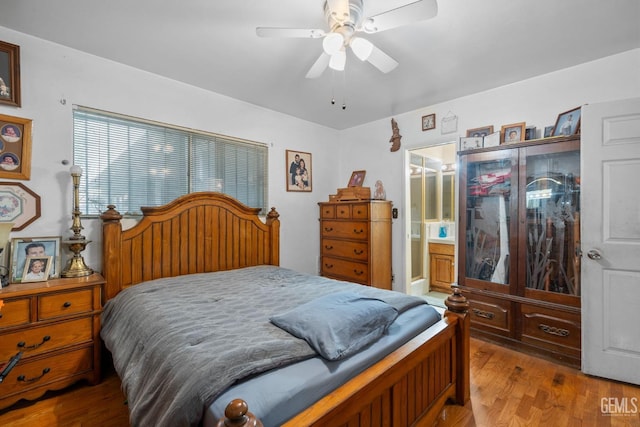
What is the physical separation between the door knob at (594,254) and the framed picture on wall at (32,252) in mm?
4008

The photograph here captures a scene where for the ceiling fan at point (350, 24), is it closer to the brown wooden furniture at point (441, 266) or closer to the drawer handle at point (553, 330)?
the drawer handle at point (553, 330)

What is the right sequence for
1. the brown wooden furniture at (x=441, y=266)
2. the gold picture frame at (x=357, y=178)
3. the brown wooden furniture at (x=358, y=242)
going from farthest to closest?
the brown wooden furniture at (x=441, y=266), the gold picture frame at (x=357, y=178), the brown wooden furniture at (x=358, y=242)

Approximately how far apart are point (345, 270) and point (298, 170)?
1459 mm

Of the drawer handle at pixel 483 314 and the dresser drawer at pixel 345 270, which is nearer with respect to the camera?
the drawer handle at pixel 483 314

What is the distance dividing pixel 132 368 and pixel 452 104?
365 centimetres

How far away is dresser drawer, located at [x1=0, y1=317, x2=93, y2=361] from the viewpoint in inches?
68.7

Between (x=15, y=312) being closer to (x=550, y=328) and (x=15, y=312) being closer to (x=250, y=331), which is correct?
(x=250, y=331)

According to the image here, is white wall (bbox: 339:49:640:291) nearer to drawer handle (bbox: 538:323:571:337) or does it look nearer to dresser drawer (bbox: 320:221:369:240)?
dresser drawer (bbox: 320:221:369:240)

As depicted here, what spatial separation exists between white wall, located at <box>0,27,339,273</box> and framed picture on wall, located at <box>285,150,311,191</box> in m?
0.13

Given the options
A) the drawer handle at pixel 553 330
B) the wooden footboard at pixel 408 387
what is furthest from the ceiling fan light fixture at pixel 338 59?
the drawer handle at pixel 553 330

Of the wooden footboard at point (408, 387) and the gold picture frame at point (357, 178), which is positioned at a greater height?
the gold picture frame at point (357, 178)

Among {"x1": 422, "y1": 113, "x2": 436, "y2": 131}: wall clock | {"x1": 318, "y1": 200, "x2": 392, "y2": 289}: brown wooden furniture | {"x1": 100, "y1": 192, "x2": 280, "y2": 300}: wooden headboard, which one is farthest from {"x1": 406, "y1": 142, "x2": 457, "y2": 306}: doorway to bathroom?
{"x1": 100, "y1": 192, "x2": 280, "y2": 300}: wooden headboard

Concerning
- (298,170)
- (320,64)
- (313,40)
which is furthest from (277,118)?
(320,64)

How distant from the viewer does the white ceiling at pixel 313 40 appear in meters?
1.79
